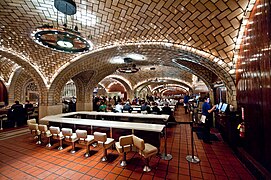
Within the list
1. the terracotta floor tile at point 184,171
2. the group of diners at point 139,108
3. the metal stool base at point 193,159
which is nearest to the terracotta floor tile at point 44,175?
the terracotta floor tile at point 184,171

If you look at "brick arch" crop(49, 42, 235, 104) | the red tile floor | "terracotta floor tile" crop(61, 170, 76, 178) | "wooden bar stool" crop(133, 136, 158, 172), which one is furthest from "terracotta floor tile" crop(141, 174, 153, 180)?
"brick arch" crop(49, 42, 235, 104)

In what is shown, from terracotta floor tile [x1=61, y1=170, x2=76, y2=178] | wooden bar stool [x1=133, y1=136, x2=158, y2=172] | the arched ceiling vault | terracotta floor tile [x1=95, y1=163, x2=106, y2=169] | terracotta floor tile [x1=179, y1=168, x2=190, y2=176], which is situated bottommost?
terracotta floor tile [x1=95, y1=163, x2=106, y2=169]

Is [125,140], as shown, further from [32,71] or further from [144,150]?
[32,71]

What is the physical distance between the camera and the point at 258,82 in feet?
8.61

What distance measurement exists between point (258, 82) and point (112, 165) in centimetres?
391

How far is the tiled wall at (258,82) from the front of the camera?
2.31 meters

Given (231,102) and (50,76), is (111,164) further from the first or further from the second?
(50,76)

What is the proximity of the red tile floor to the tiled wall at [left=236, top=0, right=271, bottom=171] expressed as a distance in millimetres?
799

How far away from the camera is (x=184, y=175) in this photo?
2855 mm

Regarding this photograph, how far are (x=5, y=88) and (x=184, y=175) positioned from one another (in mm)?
16131

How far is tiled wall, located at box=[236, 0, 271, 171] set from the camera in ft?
7.59

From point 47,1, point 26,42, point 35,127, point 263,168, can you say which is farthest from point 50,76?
point 263,168

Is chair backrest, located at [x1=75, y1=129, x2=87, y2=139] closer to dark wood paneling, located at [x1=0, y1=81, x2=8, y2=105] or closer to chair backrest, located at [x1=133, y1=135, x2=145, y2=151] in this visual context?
chair backrest, located at [x1=133, y1=135, x2=145, y2=151]

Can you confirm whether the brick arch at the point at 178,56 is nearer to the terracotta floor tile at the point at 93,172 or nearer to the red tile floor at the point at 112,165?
the red tile floor at the point at 112,165
